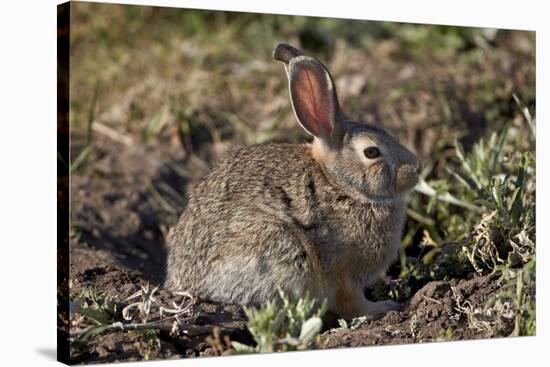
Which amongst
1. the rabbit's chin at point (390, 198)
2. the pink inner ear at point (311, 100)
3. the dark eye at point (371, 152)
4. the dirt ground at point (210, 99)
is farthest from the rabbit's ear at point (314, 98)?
the dirt ground at point (210, 99)

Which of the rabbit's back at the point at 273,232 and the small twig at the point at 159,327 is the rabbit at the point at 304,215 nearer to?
the rabbit's back at the point at 273,232

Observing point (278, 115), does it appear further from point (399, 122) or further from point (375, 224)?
point (375, 224)

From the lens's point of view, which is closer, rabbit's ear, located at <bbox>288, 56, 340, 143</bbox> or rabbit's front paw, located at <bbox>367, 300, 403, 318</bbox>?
rabbit's ear, located at <bbox>288, 56, 340, 143</bbox>

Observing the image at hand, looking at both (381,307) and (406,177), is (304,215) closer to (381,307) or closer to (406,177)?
(406,177)

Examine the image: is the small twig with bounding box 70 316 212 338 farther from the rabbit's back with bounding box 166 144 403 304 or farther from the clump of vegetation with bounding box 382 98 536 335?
the clump of vegetation with bounding box 382 98 536 335

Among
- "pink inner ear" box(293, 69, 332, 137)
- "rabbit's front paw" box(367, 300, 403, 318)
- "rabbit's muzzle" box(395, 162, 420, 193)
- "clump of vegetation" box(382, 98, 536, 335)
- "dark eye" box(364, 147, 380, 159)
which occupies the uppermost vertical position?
"pink inner ear" box(293, 69, 332, 137)

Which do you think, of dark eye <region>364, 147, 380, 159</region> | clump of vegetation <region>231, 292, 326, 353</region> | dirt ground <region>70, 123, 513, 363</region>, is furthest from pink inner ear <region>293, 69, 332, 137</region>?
dirt ground <region>70, 123, 513, 363</region>
